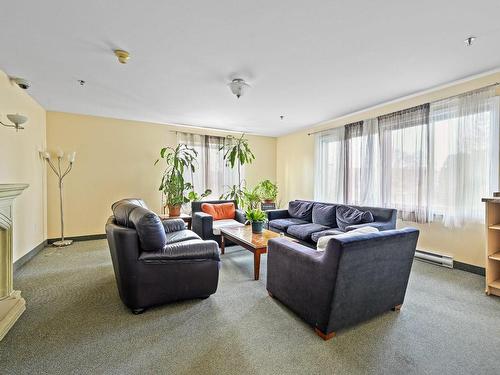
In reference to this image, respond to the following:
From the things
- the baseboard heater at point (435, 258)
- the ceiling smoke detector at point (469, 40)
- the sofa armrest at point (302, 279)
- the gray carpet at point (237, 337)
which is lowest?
the gray carpet at point (237, 337)

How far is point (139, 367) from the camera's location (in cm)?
155

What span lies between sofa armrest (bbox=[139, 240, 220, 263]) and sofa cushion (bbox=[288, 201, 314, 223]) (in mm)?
2646

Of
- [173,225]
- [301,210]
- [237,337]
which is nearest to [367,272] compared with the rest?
[237,337]

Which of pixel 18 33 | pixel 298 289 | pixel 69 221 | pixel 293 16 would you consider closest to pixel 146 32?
pixel 18 33

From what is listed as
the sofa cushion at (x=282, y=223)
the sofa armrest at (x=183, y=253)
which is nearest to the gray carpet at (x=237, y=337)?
the sofa armrest at (x=183, y=253)

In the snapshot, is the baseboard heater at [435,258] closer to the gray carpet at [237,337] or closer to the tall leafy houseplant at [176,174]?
the gray carpet at [237,337]

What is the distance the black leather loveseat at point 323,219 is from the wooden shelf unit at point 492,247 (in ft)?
3.29

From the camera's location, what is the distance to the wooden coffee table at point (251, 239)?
9.35ft

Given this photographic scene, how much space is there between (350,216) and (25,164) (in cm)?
488

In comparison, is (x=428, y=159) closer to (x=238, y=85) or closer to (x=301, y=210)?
(x=301, y=210)

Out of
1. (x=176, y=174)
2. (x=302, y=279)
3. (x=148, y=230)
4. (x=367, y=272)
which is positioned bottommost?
(x=302, y=279)

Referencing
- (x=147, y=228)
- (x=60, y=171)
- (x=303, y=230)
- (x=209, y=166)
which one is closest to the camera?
(x=147, y=228)

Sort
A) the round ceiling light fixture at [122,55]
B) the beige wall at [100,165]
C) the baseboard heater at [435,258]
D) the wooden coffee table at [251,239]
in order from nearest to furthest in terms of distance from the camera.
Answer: the round ceiling light fixture at [122,55]
the wooden coffee table at [251,239]
the baseboard heater at [435,258]
the beige wall at [100,165]

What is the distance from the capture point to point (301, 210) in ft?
15.6
